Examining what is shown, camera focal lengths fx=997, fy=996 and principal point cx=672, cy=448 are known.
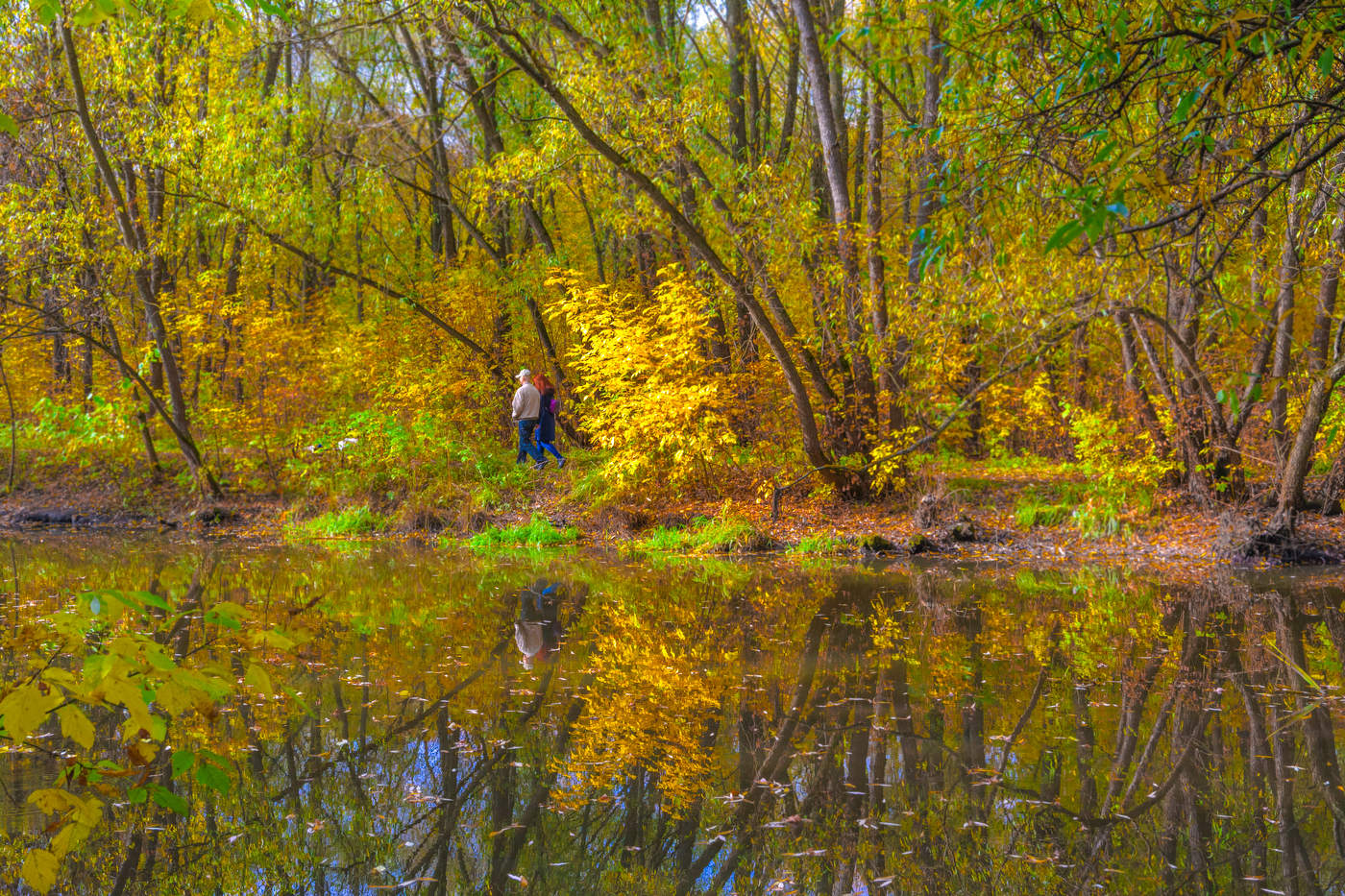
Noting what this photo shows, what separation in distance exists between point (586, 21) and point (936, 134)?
12.1m

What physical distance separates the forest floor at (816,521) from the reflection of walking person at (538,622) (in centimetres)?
380

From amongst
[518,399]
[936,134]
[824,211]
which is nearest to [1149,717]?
[936,134]

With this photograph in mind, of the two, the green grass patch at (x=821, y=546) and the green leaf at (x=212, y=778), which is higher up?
the green leaf at (x=212, y=778)

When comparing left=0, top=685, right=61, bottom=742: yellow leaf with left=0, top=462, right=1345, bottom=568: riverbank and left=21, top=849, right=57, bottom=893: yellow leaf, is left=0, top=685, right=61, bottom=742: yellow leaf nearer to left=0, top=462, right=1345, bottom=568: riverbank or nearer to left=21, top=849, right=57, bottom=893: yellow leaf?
left=21, top=849, right=57, bottom=893: yellow leaf

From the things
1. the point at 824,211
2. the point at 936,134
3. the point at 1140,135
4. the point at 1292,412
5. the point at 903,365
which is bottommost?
the point at 1292,412

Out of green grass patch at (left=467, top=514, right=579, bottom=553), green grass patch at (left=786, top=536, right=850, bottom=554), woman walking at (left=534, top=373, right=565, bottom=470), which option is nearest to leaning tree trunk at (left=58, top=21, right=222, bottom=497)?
woman walking at (left=534, top=373, right=565, bottom=470)

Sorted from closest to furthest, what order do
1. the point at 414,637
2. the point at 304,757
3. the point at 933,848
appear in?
the point at 933,848 → the point at 304,757 → the point at 414,637

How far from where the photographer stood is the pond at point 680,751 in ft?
11.1

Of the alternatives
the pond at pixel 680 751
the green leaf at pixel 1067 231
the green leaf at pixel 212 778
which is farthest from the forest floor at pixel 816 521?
the green leaf at pixel 212 778

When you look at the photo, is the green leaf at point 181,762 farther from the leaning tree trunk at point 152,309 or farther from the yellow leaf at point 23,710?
the leaning tree trunk at point 152,309

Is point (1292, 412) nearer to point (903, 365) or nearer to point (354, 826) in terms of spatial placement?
point (903, 365)

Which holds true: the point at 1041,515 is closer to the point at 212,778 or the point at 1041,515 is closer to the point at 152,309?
the point at 212,778

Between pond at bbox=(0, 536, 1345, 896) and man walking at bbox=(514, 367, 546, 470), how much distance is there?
8539 millimetres

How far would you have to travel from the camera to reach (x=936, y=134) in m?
4.35
